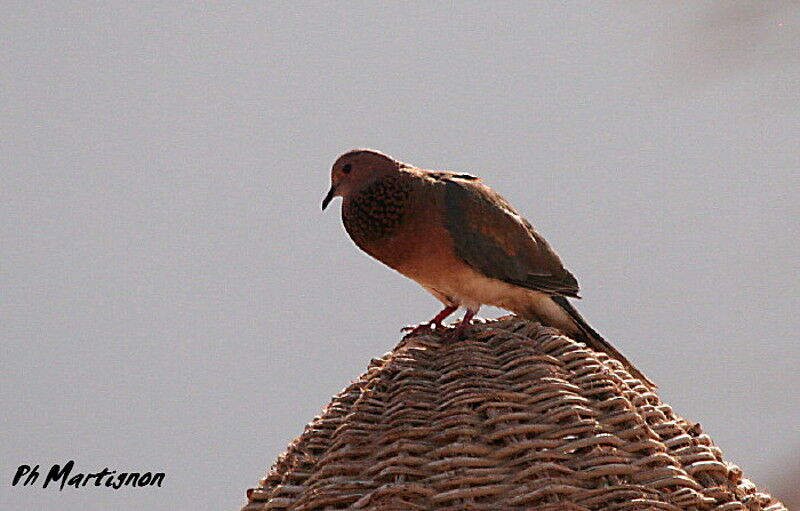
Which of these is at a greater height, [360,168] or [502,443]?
[360,168]

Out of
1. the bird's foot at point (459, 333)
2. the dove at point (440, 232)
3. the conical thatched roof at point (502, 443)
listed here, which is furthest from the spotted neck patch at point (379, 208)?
the conical thatched roof at point (502, 443)

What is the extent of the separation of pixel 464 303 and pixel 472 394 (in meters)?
0.64

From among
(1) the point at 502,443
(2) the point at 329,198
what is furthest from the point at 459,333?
(2) the point at 329,198

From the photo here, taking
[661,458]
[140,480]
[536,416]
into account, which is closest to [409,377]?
[536,416]

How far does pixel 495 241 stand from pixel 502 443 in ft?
2.36

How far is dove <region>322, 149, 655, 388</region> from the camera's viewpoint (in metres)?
1.82

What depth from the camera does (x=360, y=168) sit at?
1833 mm

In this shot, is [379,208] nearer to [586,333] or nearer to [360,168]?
[360,168]

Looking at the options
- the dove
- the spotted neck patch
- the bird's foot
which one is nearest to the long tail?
the dove

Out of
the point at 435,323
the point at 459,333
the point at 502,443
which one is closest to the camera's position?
the point at 502,443

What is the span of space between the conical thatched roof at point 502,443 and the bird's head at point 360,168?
0.52m

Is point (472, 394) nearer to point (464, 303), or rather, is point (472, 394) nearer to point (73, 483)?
point (464, 303)

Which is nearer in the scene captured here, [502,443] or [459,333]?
[502,443]

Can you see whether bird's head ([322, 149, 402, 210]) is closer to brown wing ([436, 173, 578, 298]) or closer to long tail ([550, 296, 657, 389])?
brown wing ([436, 173, 578, 298])
